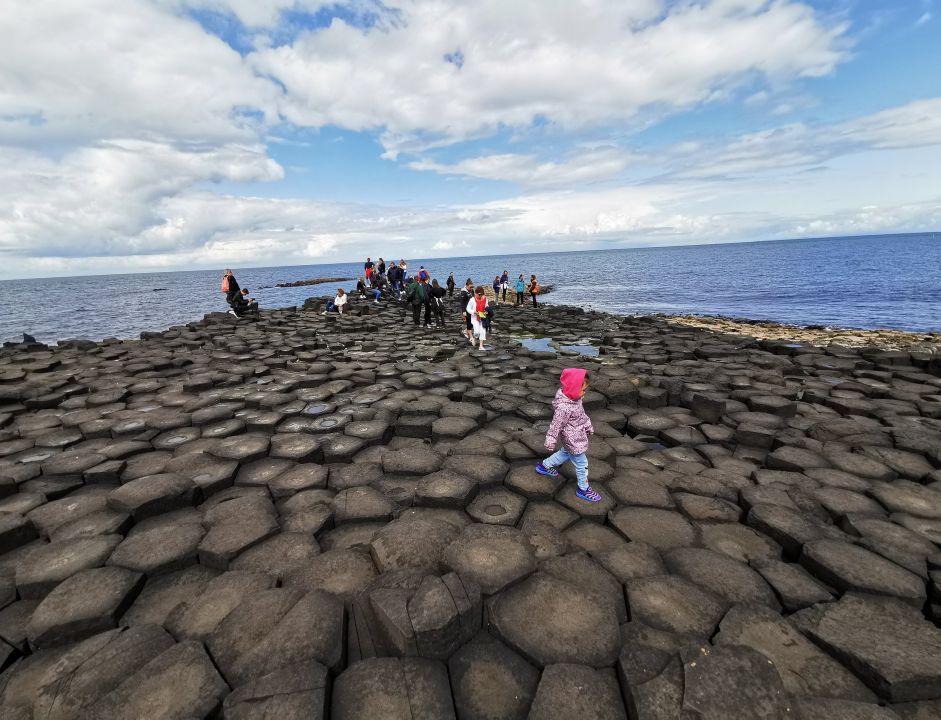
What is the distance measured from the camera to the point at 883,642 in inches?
102

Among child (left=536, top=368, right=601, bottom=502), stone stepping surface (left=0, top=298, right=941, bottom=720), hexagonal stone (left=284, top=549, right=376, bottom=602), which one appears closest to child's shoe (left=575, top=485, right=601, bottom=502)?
child (left=536, top=368, right=601, bottom=502)

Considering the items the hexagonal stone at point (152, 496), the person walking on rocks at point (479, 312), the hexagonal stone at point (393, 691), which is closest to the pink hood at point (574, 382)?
the hexagonal stone at point (393, 691)

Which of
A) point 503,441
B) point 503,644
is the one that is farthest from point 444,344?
point 503,644

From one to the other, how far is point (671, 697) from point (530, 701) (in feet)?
2.45

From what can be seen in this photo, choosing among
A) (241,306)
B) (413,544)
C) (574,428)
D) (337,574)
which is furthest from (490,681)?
(241,306)

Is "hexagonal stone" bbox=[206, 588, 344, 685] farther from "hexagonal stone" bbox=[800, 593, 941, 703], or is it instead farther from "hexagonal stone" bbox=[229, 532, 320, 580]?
"hexagonal stone" bbox=[800, 593, 941, 703]

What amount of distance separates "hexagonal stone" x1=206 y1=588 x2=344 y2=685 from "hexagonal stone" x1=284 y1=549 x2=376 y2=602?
0.18 m

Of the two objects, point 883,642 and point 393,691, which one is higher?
point 393,691

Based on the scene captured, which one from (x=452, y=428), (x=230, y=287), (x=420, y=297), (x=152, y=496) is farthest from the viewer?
(x=230, y=287)

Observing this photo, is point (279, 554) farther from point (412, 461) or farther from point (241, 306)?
point (241, 306)

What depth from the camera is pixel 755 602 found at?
9.66 feet

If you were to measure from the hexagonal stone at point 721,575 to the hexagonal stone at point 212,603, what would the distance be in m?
3.23

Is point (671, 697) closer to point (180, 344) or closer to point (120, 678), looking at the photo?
point (120, 678)

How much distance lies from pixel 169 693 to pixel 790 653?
3600 mm
